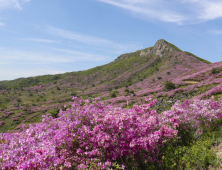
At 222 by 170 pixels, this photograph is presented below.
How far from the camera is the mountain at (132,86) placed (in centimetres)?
2397

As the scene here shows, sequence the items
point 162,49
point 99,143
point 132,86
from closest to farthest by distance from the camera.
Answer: point 99,143 < point 132,86 < point 162,49

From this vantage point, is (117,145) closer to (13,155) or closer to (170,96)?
(13,155)

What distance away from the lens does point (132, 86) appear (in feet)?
177

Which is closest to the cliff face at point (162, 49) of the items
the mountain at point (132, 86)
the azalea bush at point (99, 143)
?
the mountain at point (132, 86)

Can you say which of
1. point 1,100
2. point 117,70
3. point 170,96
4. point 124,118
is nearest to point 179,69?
point 170,96

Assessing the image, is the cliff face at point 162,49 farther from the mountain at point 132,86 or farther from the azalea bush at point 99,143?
the azalea bush at point 99,143

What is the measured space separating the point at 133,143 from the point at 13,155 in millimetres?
3608

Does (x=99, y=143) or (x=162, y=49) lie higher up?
(x=162, y=49)

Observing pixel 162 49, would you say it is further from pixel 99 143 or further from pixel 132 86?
pixel 99 143

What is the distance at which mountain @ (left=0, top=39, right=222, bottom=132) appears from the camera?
944 inches

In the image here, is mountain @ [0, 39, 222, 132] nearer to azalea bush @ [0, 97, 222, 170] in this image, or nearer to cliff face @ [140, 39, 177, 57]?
cliff face @ [140, 39, 177, 57]

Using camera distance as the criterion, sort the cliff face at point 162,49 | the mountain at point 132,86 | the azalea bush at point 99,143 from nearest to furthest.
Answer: the azalea bush at point 99,143 → the mountain at point 132,86 → the cliff face at point 162,49

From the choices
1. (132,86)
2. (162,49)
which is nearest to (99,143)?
(132,86)

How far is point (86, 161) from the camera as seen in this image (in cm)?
452
